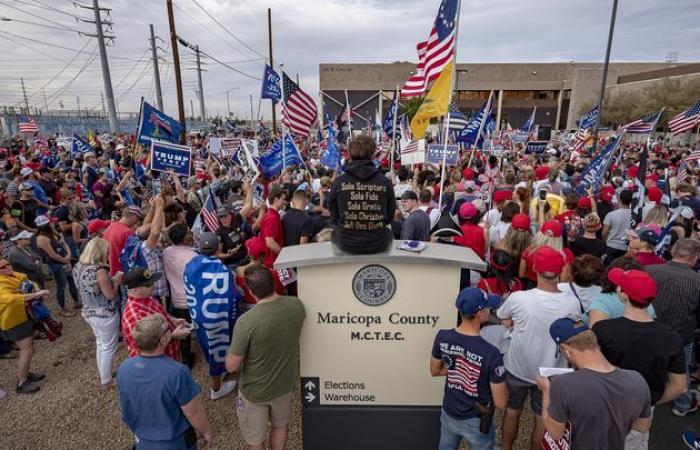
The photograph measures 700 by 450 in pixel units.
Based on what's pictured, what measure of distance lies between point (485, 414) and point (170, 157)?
7234 millimetres

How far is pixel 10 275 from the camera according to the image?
185 inches

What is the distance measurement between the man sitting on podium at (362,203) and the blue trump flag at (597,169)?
21.9 ft

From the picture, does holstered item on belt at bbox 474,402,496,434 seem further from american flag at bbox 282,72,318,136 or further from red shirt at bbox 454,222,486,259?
american flag at bbox 282,72,318,136

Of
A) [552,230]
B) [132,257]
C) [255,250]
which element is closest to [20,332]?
[132,257]

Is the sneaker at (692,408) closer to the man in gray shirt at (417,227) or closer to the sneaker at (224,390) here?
the man in gray shirt at (417,227)

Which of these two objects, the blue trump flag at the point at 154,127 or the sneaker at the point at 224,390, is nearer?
the sneaker at the point at 224,390

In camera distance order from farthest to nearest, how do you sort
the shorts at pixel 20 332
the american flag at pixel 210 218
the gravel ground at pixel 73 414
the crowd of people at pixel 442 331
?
1. the american flag at pixel 210 218
2. the shorts at pixel 20 332
3. the gravel ground at pixel 73 414
4. the crowd of people at pixel 442 331

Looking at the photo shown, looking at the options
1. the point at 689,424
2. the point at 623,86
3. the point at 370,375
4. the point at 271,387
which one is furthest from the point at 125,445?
the point at 623,86

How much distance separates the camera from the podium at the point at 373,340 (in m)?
3.06

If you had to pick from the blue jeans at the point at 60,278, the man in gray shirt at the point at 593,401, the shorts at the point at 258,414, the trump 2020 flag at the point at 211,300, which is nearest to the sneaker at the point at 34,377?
the blue jeans at the point at 60,278

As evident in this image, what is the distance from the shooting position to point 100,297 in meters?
4.53

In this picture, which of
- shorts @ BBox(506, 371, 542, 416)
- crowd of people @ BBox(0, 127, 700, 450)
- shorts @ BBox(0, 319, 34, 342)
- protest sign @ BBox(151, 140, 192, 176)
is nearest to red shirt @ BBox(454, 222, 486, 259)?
crowd of people @ BBox(0, 127, 700, 450)

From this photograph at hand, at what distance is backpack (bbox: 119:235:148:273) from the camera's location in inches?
184

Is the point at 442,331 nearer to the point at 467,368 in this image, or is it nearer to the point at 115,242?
the point at 467,368
